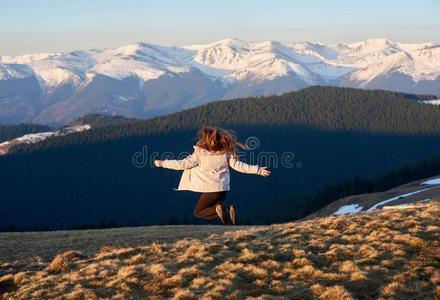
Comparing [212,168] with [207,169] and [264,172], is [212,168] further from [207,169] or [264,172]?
[264,172]

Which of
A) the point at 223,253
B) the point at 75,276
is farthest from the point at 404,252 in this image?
the point at 75,276

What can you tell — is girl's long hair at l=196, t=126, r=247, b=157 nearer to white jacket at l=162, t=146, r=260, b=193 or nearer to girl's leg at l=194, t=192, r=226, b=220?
white jacket at l=162, t=146, r=260, b=193

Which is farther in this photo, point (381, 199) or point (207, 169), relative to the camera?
point (381, 199)

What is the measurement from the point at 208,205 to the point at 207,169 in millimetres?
1167

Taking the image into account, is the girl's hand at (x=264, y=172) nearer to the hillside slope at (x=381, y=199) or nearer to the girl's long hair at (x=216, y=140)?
the girl's long hair at (x=216, y=140)

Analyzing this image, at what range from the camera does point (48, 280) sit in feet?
→ 55.8

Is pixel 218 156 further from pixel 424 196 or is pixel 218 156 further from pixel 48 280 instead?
pixel 424 196

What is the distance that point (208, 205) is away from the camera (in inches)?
753

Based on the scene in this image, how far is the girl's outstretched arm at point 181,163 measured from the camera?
58.6 feet

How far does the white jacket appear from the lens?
18578mm

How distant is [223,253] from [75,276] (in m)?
4.45

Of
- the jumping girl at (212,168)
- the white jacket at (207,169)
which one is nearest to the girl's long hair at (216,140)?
the jumping girl at (212,168)

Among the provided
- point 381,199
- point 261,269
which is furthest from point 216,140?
point 381,199

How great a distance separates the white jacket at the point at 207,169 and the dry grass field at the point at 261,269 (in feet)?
6.62
